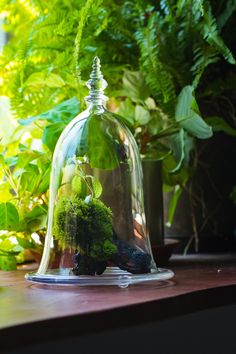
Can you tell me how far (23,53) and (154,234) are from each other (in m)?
0.34

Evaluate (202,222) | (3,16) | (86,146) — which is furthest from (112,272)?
(3,16)

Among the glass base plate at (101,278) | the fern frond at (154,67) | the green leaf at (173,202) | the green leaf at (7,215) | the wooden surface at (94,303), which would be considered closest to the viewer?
the wooden surface at (94,303)

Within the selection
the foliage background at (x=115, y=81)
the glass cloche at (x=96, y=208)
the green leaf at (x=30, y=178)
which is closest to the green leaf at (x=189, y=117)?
the foliage background at (x=115, y=81)

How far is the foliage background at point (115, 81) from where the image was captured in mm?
819

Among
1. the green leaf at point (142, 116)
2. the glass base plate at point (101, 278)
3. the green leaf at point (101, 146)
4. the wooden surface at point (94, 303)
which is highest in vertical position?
the green leaf at point (142, 116)

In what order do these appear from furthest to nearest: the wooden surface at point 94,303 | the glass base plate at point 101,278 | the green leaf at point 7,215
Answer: the green leaf at point 7,215 < the glass base plate at point 101,278 < the wooden surface at point 94,303

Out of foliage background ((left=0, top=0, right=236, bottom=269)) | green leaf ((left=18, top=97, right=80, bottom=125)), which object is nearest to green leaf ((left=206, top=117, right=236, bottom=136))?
foliage background ((left=0, top=0, right=236, bottom=269))

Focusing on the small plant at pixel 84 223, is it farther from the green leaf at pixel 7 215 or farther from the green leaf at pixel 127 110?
the green leaf at pixel 127 110

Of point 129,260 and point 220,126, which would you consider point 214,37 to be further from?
point 129,260

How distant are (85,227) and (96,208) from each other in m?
0.03

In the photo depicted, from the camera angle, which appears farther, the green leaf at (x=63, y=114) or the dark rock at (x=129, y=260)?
the green leaf at (x=63, y=114)

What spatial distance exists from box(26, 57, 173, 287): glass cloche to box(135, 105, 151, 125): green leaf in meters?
0.17

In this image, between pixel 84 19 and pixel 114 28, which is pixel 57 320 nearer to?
pixel 84 19

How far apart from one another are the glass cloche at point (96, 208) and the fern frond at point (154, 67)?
0.48 ft
